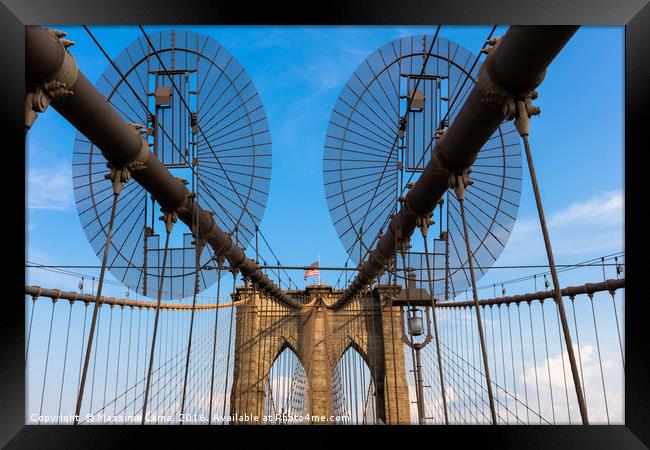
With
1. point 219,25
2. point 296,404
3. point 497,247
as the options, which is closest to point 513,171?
point 497,247

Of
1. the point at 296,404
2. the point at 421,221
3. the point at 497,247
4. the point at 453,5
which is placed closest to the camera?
the point at 453,5

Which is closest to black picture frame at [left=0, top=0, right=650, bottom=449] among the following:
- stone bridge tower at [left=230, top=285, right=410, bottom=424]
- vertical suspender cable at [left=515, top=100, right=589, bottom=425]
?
vertical suspender cable at [left=515, top=100, right=589, bottom=425]

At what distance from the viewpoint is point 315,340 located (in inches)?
1309

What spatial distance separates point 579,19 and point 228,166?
11.9 meters

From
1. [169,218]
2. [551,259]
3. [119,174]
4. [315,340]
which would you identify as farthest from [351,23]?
[315,340]

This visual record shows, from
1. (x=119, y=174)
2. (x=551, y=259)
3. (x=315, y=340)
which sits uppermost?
(x=119, y=174)

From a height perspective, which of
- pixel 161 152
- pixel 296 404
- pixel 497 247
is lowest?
pixel 296 404

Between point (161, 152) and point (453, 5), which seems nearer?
point (453, 5)

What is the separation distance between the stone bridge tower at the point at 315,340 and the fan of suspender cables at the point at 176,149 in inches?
661

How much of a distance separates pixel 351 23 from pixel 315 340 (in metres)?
29.6

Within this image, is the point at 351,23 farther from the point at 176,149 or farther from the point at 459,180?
the point at 176,149

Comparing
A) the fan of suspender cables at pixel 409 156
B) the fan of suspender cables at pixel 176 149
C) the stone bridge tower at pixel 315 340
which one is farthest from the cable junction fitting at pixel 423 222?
the stone bridge tower at pixel 315 340
